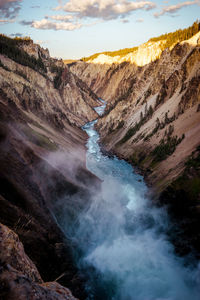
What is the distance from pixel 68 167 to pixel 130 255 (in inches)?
469

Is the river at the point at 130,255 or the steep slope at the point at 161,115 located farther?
the steep slope at the point at 161,115

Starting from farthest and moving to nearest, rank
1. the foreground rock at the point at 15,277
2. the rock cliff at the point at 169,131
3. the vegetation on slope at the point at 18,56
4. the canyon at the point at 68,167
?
1. the vegetation on slope at the point at 18,56
2. the rock cliff at the point at 169,131
3. the canyon at the point at 68,167
4. the foreground rock at the point at 15,277

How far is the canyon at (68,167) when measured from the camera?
34.0ft

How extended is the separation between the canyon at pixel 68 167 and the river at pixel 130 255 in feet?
3.66

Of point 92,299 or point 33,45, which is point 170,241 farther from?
point 33,45

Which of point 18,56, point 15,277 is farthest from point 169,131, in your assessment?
point 18,56

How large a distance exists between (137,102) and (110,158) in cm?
3119

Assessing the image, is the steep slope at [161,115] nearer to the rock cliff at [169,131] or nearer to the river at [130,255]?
the rock cliff at [169,131]

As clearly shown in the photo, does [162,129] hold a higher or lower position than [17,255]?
higher

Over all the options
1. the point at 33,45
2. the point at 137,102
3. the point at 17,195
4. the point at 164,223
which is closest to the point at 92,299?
the point at 17,195

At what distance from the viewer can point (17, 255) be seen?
7.43 m

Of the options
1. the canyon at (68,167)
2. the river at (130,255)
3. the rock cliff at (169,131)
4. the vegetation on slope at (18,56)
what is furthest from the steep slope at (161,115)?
the vegetation on slope at (18,56)

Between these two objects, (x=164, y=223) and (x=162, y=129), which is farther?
(x=162, y=129)

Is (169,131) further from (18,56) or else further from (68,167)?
(18,56)
